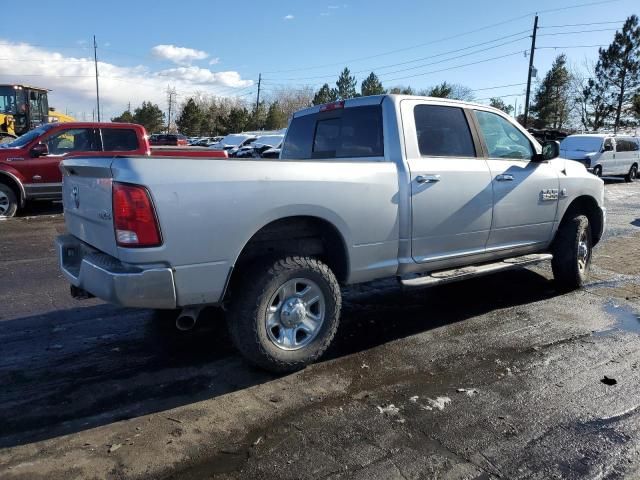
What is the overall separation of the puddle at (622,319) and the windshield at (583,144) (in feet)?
61.3

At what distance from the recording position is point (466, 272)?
15.3 ft

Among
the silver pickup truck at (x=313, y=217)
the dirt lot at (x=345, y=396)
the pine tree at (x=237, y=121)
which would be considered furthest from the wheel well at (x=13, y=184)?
the pine tree at (x=237, y=121)

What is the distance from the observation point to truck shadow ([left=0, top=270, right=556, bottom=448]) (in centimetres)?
321

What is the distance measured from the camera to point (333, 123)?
4969 millimetres

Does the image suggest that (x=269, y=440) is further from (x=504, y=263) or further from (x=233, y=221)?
(x=504, y=263)

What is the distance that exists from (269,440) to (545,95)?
203 feet

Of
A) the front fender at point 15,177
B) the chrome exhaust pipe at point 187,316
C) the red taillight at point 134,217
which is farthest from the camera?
the front fender at point 15,177

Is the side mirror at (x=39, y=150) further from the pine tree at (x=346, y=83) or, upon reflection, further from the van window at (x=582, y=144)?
the pine tree at (x=346, y=83)

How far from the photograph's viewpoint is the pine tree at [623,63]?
51.2 metres

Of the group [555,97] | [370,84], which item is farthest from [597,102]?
[370,84]

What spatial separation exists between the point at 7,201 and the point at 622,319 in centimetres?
1125

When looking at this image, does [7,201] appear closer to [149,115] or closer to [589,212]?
[589,212]

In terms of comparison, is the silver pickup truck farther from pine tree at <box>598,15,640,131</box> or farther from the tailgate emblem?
pine tree at <box>598,15,640,131</box>

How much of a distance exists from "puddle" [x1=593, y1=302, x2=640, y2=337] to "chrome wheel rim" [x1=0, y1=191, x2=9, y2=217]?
11.1 meters
